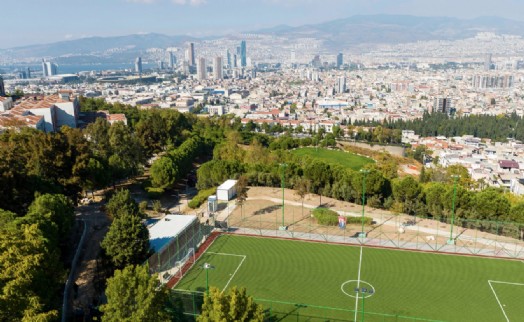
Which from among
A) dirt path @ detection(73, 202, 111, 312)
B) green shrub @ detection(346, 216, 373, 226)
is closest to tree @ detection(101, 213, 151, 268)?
dirt path @ detection(73, 202, 111, 312)

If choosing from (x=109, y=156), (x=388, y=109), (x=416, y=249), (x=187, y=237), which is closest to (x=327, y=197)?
(x=416, y=249)

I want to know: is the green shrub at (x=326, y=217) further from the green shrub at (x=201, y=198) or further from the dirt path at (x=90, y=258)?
the dirt path at (x=90, y=258)

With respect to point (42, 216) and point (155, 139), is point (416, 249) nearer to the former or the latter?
point (42, 216)

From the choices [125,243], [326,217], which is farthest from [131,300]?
[326,217]

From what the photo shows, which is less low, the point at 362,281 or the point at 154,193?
the point at 362,281

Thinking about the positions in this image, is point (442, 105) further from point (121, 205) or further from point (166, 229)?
point (121, 205)

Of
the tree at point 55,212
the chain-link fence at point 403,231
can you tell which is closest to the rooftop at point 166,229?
the chain-link fence at point 403,231
